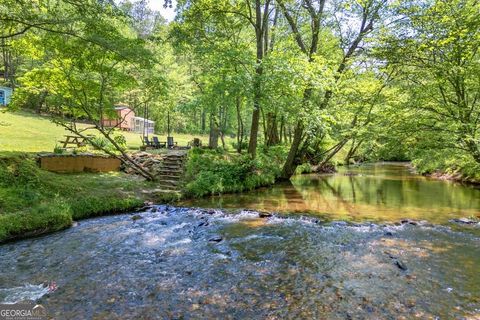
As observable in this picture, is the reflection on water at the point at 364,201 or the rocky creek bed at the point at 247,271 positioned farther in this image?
the reflection on water at the point at 364,201

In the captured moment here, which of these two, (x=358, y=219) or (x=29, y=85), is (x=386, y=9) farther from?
(x=29, y=85)

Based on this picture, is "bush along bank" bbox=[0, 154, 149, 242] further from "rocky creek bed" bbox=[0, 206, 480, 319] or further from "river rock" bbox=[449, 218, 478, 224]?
"river rock" bbox=[449, 218, 478, 224]

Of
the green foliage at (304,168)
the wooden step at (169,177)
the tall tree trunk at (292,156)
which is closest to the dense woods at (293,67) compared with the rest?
the tall tree trunk at (292,156)

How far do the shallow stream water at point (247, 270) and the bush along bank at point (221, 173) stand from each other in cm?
429

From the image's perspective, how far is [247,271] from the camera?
6113 millimetres

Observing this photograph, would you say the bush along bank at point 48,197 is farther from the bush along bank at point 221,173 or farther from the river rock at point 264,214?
the river rock at point 264,214

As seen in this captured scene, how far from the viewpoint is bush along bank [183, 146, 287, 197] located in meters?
13.8

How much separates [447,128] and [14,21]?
14.8 meters

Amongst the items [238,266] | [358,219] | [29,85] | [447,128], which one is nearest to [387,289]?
[238,266]

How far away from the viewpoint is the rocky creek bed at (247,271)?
4793 millimetres

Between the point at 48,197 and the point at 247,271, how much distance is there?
7.09 metres

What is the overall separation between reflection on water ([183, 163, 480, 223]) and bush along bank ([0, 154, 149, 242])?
2802 mm

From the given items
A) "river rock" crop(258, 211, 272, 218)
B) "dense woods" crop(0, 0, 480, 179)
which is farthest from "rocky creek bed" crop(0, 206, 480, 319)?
"dense woods" crop(0, 0, 480, 179)

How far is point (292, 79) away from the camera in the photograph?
43.2 ft
